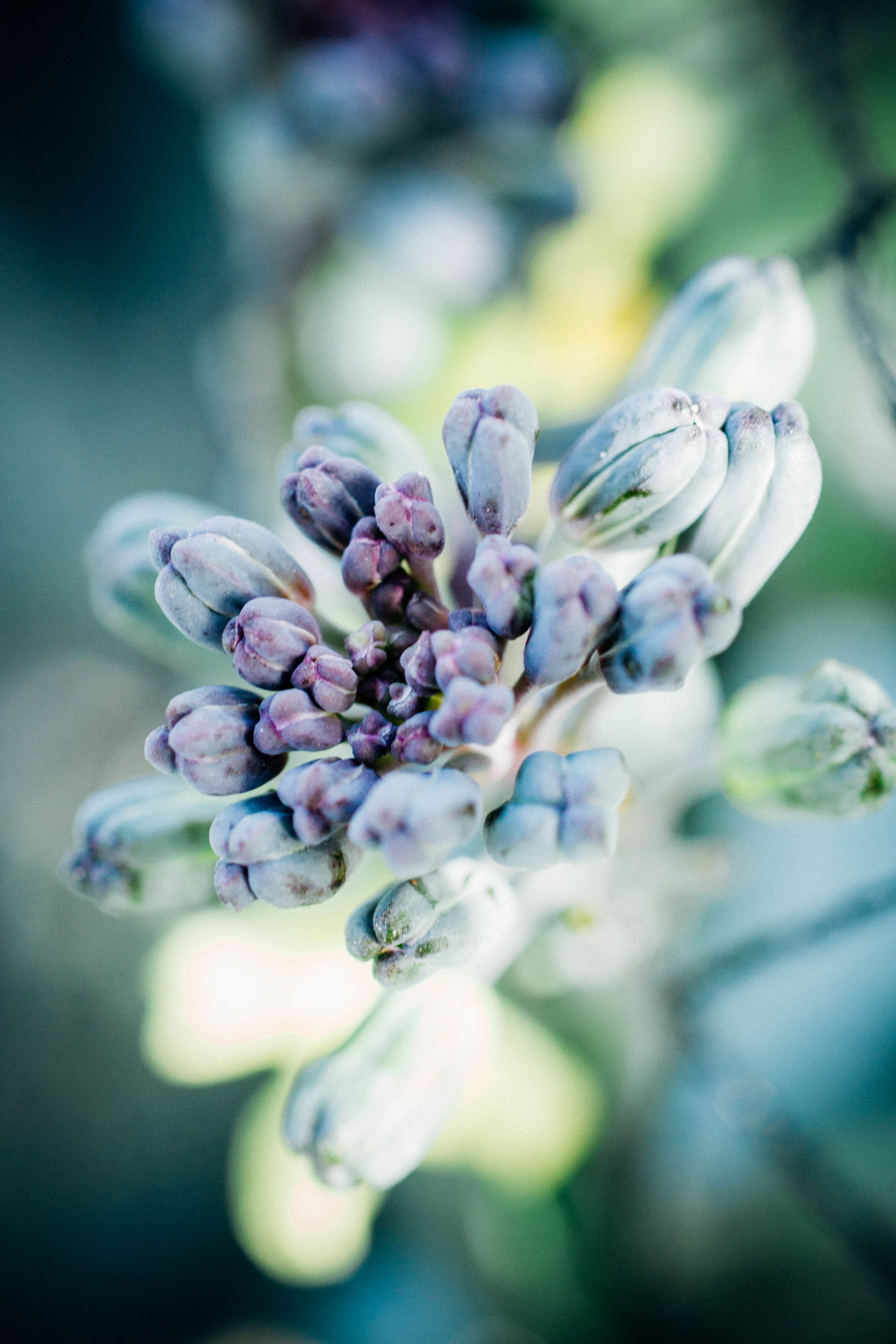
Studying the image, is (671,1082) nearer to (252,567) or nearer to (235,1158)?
(235,1158)

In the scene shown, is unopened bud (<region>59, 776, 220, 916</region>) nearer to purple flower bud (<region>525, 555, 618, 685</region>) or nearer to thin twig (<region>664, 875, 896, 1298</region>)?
purple flower bud (<region>525, 555, 618, 685</region>)

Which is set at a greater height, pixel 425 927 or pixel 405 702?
pixel 405 702

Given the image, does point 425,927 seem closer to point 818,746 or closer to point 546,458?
point 818,746

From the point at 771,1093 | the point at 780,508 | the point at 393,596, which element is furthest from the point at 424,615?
the point at 771,1093

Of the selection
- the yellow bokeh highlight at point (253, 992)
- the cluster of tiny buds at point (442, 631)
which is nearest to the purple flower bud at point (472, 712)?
the cluster of tiny buds at point (442, 631)

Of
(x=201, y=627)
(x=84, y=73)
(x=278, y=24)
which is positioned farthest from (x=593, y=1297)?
(x=84, y=73)

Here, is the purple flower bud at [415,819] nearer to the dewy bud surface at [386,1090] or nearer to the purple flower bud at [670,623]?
the purple flower bud at [670,623]
